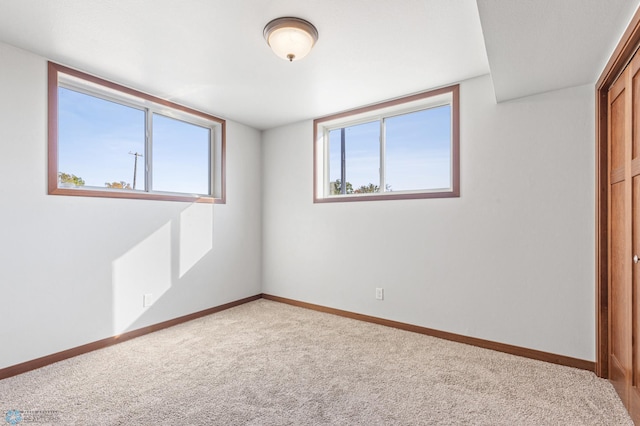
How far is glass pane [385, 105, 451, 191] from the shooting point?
10.7 ft

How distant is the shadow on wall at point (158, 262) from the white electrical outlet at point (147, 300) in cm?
2

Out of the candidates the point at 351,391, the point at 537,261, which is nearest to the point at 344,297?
the point at 351,391

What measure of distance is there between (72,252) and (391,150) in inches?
A: 128

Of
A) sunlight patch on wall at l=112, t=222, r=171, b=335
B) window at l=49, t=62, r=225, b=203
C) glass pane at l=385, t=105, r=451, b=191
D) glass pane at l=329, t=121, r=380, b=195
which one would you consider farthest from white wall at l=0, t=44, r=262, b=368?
glass pane at l=385, t=105, r=451, b=191

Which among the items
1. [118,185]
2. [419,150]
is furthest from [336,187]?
[118,185]

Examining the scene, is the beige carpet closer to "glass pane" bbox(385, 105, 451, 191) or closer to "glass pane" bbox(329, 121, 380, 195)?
"glass pane" bbox(385, 105, 451, 191)

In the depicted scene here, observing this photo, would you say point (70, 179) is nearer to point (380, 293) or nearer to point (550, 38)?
Result: point (380, 293)

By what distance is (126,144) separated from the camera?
3.20 metres

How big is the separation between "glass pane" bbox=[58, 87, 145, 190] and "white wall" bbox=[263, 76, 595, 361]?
227cm

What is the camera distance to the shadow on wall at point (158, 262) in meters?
3.00

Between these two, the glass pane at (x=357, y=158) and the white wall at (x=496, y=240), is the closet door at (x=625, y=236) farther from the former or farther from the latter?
the glass pane at (x=357, y=158)

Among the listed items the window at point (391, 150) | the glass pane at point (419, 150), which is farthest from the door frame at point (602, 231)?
the glass pane at point (419, 150)

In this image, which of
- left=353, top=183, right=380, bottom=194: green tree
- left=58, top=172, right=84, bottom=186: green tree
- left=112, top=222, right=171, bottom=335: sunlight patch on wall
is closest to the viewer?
left=58, top=172, right=84, bottom=186: green tree

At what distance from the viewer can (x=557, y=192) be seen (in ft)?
8.34
